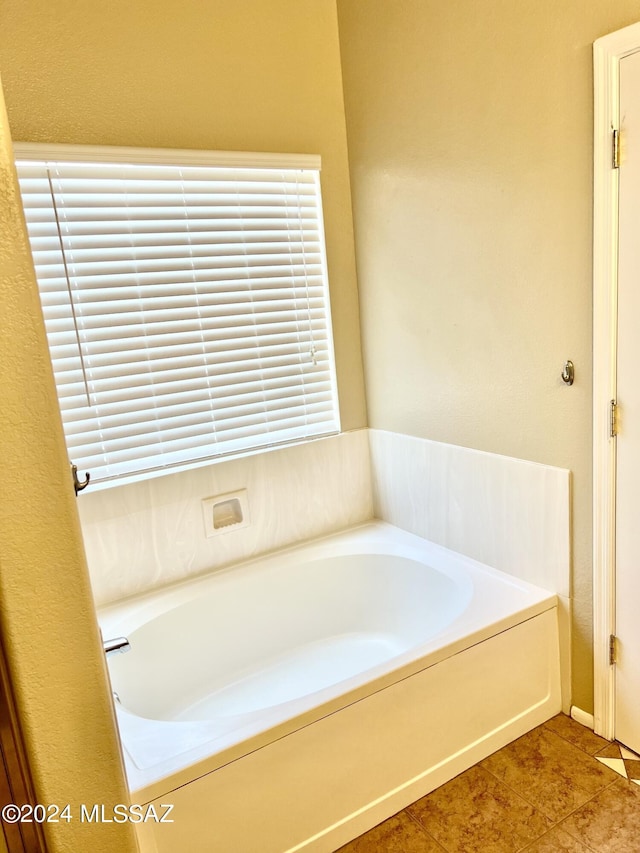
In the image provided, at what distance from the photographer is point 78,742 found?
34.2 inches

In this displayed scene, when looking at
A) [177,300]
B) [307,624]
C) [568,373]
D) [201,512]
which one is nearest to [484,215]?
[568,373]

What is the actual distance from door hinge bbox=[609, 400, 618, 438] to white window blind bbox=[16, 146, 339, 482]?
4.05 feet

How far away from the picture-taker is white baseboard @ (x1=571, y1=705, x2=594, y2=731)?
1897 mm

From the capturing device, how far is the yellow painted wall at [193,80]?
1819mm

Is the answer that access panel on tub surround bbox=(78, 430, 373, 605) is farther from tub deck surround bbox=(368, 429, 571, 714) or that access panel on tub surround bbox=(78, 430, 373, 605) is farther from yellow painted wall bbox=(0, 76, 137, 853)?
yellow painted wall bbox=(0, 76, 137, 853)

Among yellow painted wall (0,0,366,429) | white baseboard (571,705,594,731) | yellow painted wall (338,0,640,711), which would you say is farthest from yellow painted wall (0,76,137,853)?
white baseboard (571,705,594,731)

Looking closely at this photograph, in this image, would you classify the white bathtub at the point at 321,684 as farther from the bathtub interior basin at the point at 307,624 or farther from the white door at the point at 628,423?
the white door at the point at 628,423

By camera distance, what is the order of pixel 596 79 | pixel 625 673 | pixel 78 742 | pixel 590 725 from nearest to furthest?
pixel 78 742 → pixel 596 79 → pixel 625 673 → pixel 590 725

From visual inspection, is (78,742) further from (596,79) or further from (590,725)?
(596,79)

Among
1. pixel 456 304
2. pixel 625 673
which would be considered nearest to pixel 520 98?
pixel 456 304

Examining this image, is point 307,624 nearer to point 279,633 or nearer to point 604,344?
point 279,633

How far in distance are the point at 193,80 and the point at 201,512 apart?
Answer: 1.62 m

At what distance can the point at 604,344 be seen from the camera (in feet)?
5.30

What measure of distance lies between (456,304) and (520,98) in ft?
2.18
